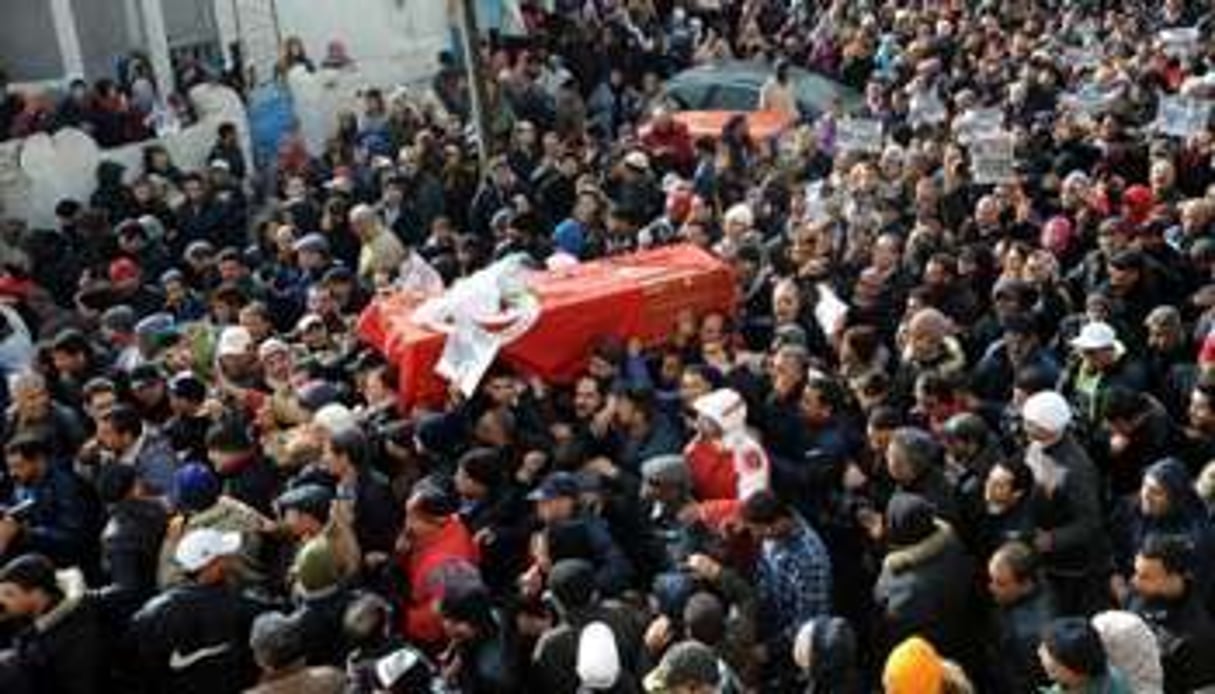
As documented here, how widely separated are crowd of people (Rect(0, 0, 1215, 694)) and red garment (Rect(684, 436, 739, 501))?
1 centimetres

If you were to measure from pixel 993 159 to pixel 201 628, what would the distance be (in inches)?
253

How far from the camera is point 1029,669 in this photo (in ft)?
20.7

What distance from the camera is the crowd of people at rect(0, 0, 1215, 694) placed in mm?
6145

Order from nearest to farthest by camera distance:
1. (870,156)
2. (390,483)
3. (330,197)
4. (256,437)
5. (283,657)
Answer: (283,657), (390,483), (256,437), (870,156), (330,197)

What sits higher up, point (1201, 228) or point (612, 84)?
point (1201, 228)

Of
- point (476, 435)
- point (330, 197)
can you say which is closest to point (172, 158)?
point (330, 197)

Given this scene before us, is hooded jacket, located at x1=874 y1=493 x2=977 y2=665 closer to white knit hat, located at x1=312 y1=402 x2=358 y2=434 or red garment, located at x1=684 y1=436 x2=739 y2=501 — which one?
red garment, located at x1=684 y1=436 x2=739 y2=501

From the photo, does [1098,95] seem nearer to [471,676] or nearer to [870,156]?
[870,156]

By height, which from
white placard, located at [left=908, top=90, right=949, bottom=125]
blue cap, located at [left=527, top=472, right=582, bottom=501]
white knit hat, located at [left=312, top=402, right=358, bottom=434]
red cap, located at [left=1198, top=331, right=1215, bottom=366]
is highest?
blue cap, located at [left=527, top=472, right=582, bottom=501]

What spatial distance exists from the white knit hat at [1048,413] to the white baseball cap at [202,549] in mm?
3018

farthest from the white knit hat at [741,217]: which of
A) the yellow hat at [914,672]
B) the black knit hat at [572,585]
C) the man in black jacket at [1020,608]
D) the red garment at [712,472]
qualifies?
the yellow hat at [914,672]

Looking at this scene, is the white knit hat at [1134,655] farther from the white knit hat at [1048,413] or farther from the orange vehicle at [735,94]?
the orange vehicle at [735,94]

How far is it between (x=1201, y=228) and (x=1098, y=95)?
4.21 metres

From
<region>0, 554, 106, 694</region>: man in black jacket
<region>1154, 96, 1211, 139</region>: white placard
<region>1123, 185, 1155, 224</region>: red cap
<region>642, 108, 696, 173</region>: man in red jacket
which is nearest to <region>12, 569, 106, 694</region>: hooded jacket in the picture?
<region>0, 554, 106, 694</region>: man in black jacket
